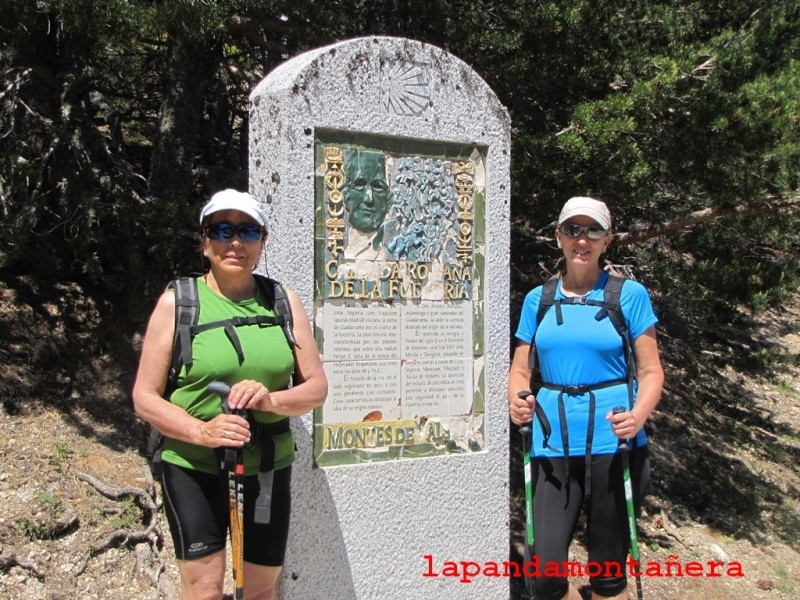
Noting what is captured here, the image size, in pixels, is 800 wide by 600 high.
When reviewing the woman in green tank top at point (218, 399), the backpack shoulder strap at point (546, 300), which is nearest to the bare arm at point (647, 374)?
the backpack shoulder strap at point (546, 300)

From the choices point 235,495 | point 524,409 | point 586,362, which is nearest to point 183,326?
point 235,495

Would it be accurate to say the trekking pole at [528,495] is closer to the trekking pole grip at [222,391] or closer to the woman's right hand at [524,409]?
the woman's right hand at [524,409]

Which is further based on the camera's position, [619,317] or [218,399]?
[619,317]

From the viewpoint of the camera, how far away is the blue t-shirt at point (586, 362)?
3.22 meters

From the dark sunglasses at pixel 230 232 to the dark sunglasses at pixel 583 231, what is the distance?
1.30 metres

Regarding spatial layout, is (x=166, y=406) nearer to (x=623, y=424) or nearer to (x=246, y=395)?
(x=246, y=395)

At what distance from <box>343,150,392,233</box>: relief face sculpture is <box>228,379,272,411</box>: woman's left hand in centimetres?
144

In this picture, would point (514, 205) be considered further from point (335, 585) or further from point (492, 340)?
point (335, 585)

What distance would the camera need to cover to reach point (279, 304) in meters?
2.96

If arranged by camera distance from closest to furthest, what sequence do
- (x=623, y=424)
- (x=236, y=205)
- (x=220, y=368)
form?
(x=220, y=368) < (x=236, y=205) < (x=623, y=424)

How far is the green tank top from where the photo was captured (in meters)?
2.72

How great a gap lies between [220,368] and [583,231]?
1582mm

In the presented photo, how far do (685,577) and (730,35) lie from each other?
4037 mm

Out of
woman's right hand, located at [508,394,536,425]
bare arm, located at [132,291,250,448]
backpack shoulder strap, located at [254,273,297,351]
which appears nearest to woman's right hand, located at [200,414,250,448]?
bare arm, located at [132,291,250,448]
